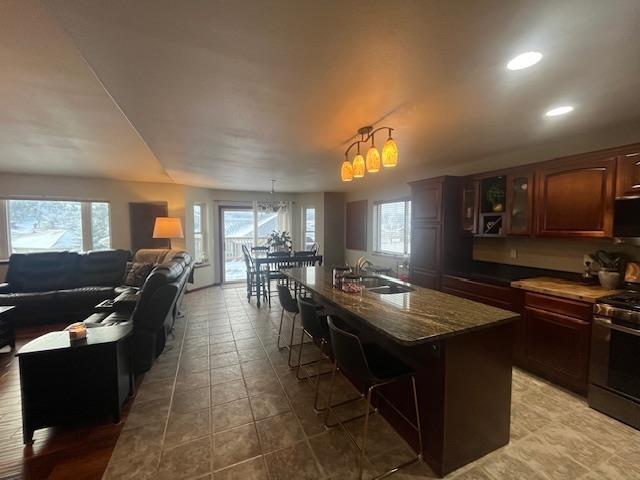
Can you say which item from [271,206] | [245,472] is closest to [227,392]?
[245,472]

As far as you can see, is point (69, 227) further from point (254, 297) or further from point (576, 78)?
point (576, 78)

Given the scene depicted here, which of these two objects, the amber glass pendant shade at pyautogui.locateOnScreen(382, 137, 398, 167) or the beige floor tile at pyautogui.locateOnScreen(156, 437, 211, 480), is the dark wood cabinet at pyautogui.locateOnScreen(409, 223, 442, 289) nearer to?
the amber glass pendant shade at pyautogui.locateOnScreen(382, 137, 398, 167)

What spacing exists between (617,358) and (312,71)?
2939 mm

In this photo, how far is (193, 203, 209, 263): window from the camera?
19.9ft

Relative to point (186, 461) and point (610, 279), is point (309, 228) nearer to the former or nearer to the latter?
point (610, 279)

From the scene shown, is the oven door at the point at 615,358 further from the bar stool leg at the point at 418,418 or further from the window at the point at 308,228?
the window at the point at 308,228

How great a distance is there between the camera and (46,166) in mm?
4312

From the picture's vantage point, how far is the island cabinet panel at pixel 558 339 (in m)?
2.20

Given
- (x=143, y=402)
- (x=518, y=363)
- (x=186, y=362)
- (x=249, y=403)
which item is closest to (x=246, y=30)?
(x=249, y=403)

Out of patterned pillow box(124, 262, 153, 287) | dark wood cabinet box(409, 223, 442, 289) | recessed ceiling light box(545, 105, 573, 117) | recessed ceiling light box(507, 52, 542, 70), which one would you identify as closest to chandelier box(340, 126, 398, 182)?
recessed ceiling light box(507, 52, 542, 70)

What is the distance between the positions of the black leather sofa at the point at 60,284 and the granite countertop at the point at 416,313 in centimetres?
369

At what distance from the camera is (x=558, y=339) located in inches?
92.9

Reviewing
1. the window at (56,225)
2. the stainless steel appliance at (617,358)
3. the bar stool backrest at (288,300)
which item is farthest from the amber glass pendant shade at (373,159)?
the window at (56,225)

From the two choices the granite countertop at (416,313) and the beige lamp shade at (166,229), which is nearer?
the granite countertop at (416,313)
